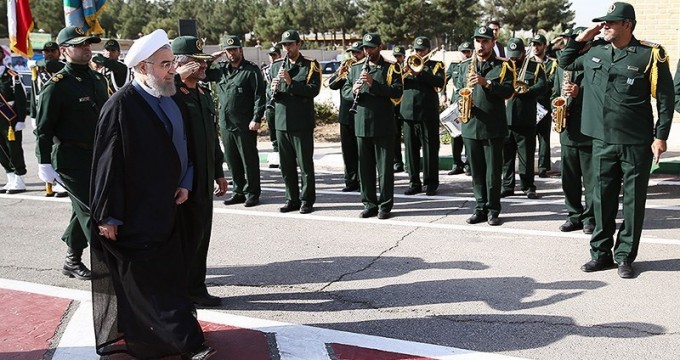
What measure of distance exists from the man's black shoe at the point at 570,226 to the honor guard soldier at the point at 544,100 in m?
2.32

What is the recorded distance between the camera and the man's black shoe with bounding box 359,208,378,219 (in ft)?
27.1

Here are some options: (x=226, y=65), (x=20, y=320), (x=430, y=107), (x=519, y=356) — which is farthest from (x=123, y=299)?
(x=430, y=107)

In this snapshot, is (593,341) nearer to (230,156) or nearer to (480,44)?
(480,44)

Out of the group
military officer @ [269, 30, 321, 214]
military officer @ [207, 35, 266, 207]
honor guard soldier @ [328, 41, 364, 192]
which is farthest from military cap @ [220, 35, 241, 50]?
honor guard soldier @ [328, 41, 364, 192]

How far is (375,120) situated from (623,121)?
309 centimetres

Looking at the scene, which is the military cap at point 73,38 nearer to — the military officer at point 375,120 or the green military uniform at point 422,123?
the military officer at point 375,120

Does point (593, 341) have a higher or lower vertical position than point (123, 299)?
lower

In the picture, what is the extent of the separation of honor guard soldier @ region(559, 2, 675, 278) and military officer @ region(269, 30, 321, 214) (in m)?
3.52

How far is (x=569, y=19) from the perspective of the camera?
66750mm

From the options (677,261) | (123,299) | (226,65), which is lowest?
(677,261)

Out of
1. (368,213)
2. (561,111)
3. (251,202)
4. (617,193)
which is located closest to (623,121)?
(617,193)

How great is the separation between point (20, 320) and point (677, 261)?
5.42 metres

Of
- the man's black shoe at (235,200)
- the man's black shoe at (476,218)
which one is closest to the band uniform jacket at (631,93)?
the man's black shoe at (476,218)

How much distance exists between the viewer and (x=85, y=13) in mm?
12242
